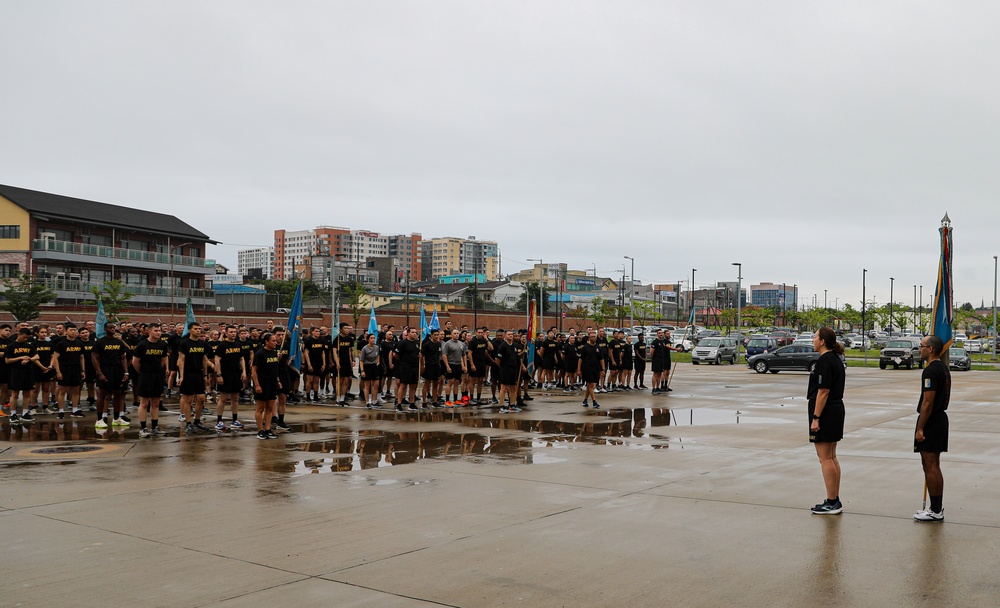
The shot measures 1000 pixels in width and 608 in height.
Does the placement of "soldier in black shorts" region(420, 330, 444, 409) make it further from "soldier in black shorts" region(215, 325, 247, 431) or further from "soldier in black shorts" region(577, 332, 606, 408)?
"soldier in black shorts" region(215, 325, 247, 431)

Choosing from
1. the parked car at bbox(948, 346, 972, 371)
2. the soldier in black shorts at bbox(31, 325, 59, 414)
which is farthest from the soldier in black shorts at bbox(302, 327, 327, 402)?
the parked car at bbox(948, 346, 972, 371)

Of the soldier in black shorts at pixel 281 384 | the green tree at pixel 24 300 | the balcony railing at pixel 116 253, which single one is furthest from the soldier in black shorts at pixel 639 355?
the balcony railing at pixel 116 253

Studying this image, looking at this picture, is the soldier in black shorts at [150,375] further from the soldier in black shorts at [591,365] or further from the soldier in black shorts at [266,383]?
the soldier in black shorts at [591,365]

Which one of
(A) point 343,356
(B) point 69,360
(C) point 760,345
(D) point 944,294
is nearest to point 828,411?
(D) point 944,294

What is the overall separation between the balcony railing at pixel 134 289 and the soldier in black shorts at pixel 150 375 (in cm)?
4501

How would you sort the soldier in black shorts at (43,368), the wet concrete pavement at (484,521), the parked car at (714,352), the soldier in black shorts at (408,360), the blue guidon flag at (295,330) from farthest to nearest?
1. the parked car at (714,352)
2. the soldier in black shorts at (408,360)
3. the blue guidon flag at (295,330)
4. the soldier in black shorts at (43,368)
5. the wet concrete pavement at (484,521)

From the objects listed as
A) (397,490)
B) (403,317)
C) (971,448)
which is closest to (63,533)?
(397,490)

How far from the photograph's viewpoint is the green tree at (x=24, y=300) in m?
46.9

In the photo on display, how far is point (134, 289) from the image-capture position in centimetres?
6341

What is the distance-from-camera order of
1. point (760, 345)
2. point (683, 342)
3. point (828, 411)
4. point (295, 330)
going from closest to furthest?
A: point (828, 411) < point (295, 330) < point (760, 345) < point (683, 342)

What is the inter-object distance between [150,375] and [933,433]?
11851 millimetres

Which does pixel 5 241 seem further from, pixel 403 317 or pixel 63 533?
pixel 63 533

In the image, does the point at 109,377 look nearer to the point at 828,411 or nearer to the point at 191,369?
the point at 191,369

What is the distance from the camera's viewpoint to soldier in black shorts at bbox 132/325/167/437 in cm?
1394
